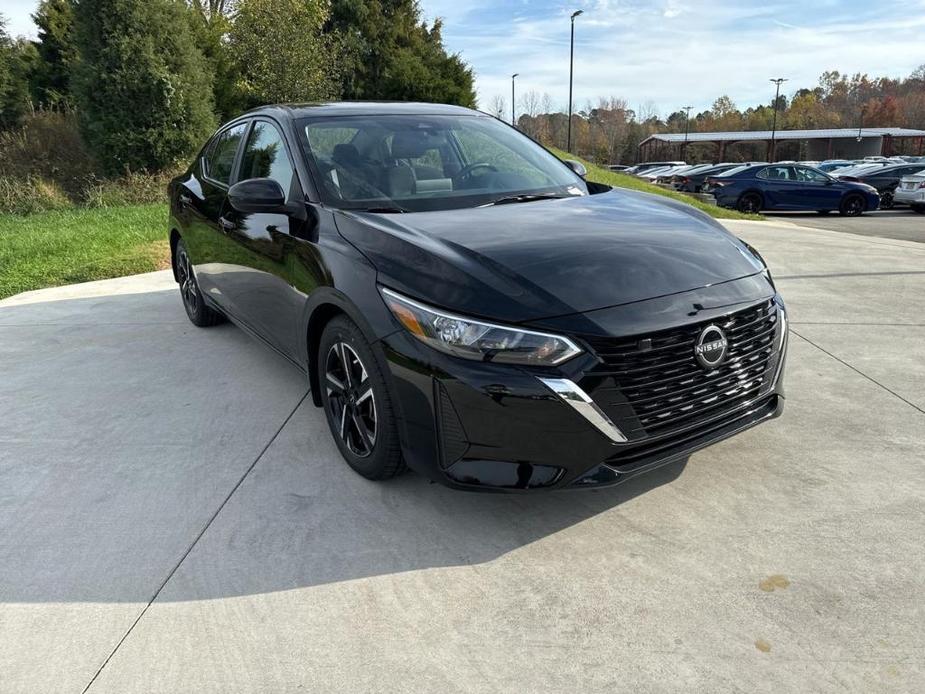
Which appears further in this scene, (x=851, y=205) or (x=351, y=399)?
(x=851, y=205)

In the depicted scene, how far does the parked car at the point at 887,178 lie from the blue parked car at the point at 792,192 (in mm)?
3775

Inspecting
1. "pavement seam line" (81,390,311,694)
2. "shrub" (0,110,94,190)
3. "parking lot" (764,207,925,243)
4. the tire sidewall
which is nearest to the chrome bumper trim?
"pavement seam line" (81,390,311,694)

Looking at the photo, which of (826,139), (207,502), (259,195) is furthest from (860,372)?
(826,139)

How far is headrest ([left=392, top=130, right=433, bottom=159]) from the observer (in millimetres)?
3775

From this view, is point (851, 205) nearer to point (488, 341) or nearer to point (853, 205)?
point (853, 205)

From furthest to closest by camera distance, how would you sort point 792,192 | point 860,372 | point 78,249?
1. point 792,192
2. point 78,249
3. point 860,372

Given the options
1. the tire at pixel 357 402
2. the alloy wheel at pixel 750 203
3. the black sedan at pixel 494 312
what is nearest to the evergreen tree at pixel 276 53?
the alloy wheel at pixel 750 203

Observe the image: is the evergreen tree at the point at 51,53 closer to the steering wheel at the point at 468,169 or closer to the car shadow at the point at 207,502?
the car shadow at the point at 207,502

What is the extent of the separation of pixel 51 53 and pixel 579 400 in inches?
1085

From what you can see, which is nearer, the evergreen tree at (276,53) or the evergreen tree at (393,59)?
the evergreen tree at (276,53)

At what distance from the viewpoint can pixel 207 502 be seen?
3062mm

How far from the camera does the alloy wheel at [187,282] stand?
5.57m

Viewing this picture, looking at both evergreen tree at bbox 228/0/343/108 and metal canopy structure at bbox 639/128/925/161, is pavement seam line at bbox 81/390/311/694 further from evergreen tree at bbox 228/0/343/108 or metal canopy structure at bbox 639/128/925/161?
metal canopy structure at bbox 639/128/925/161

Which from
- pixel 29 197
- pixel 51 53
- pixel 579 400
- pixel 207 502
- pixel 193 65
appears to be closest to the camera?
pixel 579 400
